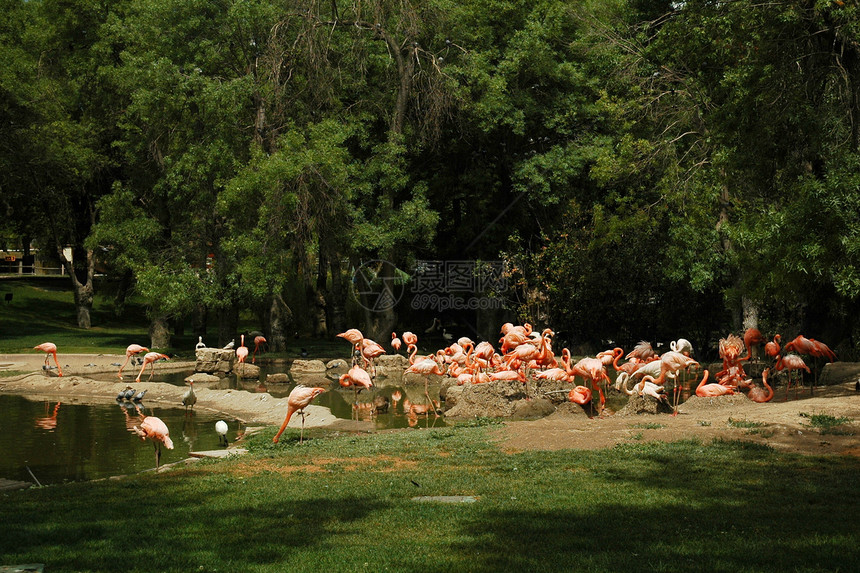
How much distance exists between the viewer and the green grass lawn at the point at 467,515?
20.9 ft

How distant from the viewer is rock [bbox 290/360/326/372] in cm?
2450

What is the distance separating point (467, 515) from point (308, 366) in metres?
17.3

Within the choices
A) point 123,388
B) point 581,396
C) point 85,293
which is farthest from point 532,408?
point 85,293

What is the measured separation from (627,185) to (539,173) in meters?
3.21

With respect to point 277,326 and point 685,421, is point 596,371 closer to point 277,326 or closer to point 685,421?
point 685,421

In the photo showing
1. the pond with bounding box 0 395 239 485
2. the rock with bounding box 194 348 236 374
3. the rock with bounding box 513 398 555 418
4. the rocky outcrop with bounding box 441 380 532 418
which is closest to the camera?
the pond with bounding box 0 395 239 485

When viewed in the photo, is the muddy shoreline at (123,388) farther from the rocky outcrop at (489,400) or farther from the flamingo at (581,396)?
the flamingo at (581,396)

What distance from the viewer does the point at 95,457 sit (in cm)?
1288

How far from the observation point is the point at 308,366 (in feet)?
80.9

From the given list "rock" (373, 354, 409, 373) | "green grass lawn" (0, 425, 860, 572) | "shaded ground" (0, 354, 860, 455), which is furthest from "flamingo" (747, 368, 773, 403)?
"rock" (373, 354, 409, 373)

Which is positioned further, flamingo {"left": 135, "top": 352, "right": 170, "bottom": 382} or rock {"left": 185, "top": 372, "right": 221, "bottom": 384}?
rock {"left": 185, "top": 372, "right": 221, "bottom": 384}

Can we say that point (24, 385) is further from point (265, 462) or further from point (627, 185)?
point (627, 185)

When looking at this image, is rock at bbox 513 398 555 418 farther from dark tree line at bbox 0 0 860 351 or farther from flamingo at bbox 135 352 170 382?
flamingo at bbox 135 352 170 382

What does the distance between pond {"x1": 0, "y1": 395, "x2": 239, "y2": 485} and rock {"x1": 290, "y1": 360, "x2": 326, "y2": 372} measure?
6.45 metres
